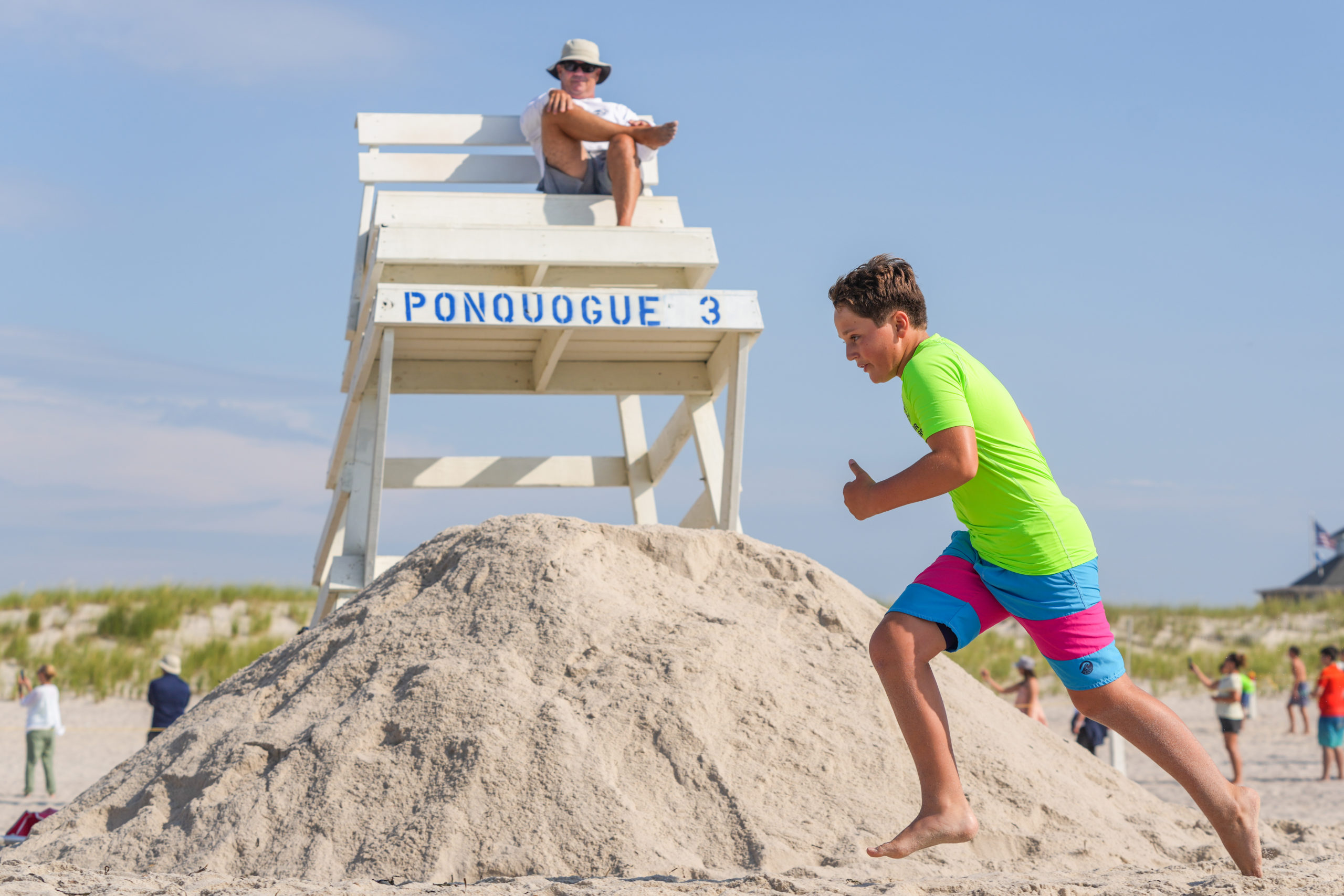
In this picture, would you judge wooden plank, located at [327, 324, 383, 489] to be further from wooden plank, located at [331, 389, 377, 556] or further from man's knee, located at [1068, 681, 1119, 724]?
man's knee, located at [1068, 681, 1119, 724]

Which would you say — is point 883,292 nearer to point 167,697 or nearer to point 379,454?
point 379,454

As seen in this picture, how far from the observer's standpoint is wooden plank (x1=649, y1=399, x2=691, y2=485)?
7.91 meters

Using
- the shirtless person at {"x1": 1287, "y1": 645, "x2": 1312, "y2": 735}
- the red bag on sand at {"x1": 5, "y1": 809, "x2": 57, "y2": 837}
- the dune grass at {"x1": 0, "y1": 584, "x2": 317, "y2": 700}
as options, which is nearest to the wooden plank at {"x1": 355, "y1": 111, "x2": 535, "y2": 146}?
the red bag on sand at {"x1": 5, "y1": 809, "x2": 57, "y2": 837}

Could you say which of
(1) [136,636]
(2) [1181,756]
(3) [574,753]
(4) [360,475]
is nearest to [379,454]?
(4) [360,475]

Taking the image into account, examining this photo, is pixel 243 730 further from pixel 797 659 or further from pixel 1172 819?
pixel 1172 819

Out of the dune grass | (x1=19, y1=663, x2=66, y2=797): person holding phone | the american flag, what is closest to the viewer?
(x1=19, y1=663, x2=66, y2=797): person holding phone

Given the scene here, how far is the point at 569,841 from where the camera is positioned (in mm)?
3502

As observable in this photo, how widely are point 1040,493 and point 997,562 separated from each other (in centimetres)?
20

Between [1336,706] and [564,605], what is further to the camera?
[1336,706]

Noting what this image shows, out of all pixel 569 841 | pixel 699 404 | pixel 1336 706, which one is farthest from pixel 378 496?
pixel 1336 706

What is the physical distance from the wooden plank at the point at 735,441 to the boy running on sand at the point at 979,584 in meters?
3.39

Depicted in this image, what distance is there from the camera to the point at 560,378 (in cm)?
765

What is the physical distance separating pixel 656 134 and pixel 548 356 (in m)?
1.56

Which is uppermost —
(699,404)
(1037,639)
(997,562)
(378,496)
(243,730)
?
(699,404)
